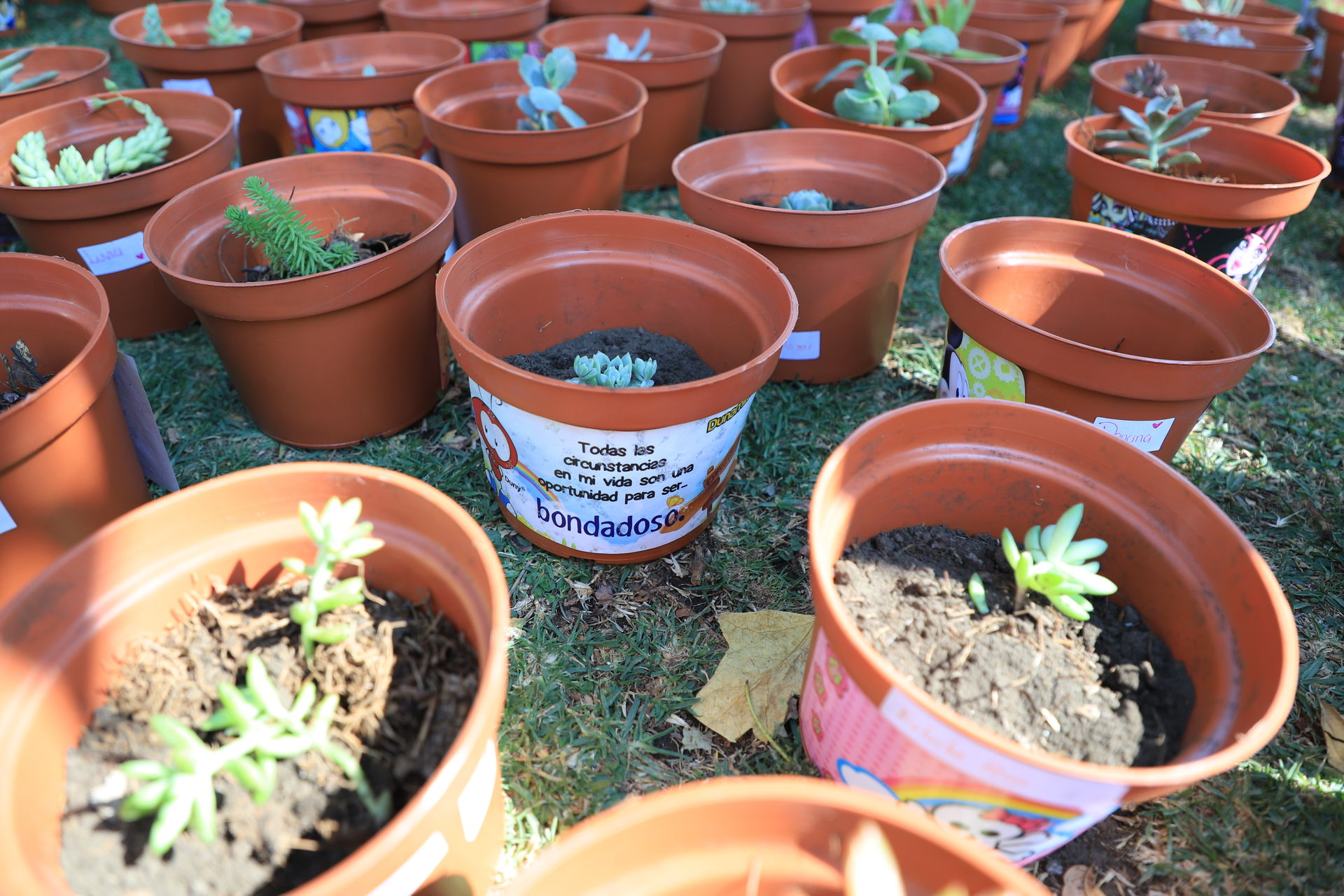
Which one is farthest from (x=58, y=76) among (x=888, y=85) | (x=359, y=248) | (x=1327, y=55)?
(x=1327, y=55)

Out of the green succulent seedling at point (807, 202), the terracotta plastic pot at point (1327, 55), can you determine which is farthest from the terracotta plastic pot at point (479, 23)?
the terracotta plastic pot at point (1327, 55)

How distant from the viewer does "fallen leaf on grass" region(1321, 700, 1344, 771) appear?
1.27 m

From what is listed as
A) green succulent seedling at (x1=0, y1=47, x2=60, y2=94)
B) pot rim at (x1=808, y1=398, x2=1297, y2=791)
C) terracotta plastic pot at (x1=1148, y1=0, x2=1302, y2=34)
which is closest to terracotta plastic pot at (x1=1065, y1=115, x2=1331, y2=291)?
pot rim at (x1=808, y1=398, x2=1297, y2=791)

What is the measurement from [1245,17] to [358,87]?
11.7ft

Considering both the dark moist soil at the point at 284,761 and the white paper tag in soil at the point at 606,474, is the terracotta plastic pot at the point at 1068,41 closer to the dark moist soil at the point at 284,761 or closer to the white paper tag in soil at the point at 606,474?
the white paper tag in soil at the point at 606,474

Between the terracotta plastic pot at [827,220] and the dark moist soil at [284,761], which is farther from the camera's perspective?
the terracotta plastic pot at [827,220]

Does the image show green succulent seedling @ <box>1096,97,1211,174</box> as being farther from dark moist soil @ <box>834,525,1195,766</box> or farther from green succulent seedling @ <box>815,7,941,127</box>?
dark moist soil @ <box>834,525,1195,766</box>

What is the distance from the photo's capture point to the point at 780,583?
151 cm

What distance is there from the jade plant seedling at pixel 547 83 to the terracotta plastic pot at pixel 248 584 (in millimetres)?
→ 1300

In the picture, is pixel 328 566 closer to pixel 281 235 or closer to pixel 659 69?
pixel 281 235

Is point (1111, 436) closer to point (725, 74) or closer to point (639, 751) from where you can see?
point (639, 751)

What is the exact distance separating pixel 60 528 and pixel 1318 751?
2.10 metres

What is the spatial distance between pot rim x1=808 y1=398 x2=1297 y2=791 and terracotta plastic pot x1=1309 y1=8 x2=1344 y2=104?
3.77 m

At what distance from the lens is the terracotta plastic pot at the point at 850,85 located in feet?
6.83
